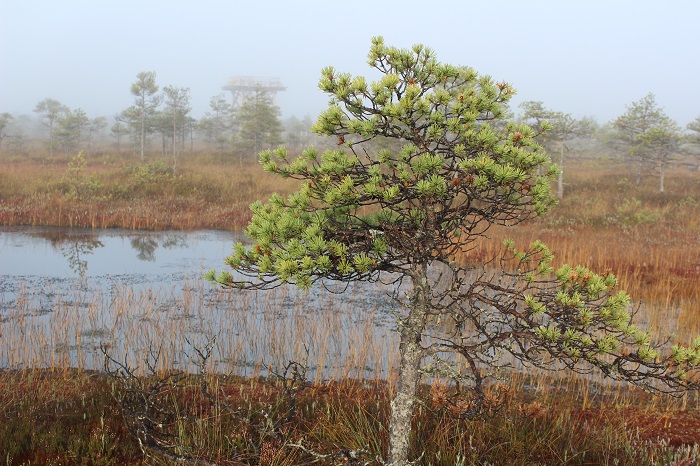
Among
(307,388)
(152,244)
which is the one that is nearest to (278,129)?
(152,244)

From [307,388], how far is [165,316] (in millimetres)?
3628

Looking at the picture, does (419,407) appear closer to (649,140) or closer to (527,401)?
(527,401)

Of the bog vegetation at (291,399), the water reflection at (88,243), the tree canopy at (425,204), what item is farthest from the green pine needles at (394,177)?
the water reflection at (88,243)

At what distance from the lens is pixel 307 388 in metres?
6.38

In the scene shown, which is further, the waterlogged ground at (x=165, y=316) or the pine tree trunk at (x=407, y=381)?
the waterlogged ground at (x=165, y=316)

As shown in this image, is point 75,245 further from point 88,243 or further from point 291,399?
point 291,399

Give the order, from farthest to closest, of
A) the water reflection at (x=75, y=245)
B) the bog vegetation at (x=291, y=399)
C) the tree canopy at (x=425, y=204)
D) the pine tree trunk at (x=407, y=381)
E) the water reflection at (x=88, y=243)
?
the water reflection at (x=88, y=243) < the water reflection at (x=75, y=245) < the bog vegetation at (x=291, y=399) < the pine tree trunk at (x=407, y=381) < the tree canopy at (x=425, y=204)

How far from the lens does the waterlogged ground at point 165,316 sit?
7.18m

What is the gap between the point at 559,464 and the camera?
4.56 metres

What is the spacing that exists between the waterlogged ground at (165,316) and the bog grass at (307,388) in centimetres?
4

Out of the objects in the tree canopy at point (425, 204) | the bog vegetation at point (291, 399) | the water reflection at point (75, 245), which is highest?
the tree canopy at point (425, 204)

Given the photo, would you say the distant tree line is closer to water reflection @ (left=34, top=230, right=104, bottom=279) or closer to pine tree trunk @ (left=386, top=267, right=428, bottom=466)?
water reflection @ (left=34, top=230, right=104, bottom=279)

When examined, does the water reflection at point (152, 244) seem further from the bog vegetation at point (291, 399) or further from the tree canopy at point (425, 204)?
the tree canopy at point (425, 204)

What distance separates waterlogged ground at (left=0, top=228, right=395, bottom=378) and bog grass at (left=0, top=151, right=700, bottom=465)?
0.04 metres
